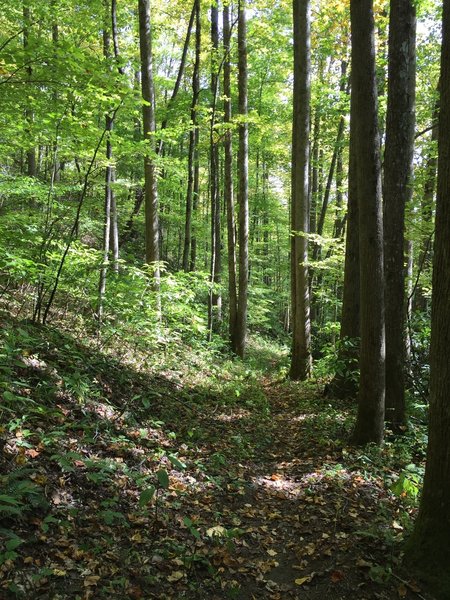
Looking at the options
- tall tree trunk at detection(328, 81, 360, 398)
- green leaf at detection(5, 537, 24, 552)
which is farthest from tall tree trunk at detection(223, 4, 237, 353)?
green leaf at detection(5, 537, 24, 552)

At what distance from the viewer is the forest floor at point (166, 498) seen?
298 cm

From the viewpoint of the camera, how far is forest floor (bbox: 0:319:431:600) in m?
2.98

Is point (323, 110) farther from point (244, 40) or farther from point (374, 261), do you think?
point (374, 261)

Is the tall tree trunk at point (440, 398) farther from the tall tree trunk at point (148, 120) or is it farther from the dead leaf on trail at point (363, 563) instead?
the tall tree trunk at point (148, 120)

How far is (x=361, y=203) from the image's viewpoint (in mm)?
5332

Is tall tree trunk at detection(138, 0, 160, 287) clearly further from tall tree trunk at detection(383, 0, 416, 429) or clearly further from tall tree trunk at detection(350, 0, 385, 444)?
tall tree trunk at detection(350, 0, 385, 444)

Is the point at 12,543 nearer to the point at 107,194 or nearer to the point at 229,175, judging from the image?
the point at 107,194

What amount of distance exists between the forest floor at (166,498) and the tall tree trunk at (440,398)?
0.25 meters

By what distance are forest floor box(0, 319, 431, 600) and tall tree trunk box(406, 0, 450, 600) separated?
247mm

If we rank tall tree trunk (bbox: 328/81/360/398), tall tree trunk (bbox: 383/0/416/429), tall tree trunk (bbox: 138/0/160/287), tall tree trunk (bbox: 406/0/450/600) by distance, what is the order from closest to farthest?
tall tree trunk (bbox: 406/0/450/600) → tall tree trunk (bbox: 383/0/416/429) → tall tree trunk (bbox: 328/81/360/398) → tall tree trunk (bbox: 138/0/160/287)

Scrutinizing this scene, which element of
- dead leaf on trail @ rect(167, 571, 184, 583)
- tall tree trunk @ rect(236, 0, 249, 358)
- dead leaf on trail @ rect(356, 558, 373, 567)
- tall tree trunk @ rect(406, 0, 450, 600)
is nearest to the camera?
tall tree trunk @ rect(406, 0, 450, 600)

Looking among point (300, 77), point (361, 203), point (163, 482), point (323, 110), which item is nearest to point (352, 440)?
point (361, 203)

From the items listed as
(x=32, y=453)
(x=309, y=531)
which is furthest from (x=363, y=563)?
(x=32, y=453)

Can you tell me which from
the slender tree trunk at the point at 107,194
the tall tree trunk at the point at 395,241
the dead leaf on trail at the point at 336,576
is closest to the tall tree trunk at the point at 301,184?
the tall tree trunk at the point at 395,241
